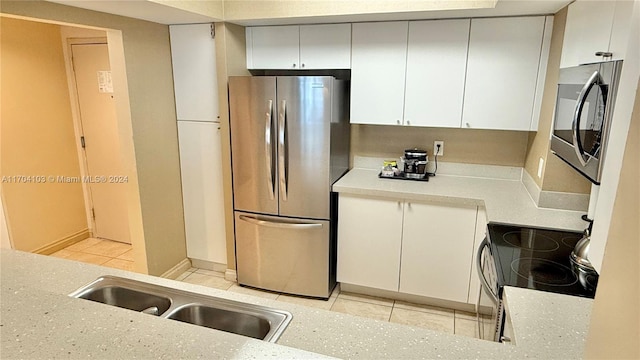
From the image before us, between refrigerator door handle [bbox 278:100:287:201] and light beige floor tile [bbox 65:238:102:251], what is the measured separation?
246 cm

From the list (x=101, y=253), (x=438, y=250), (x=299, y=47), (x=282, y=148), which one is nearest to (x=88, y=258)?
(x=101, y=253)

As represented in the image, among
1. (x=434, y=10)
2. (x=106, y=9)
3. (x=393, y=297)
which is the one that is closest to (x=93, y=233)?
(x=106, y=9)

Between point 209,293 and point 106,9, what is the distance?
2024 mm

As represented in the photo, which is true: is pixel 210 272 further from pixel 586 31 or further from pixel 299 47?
pixel 586 31

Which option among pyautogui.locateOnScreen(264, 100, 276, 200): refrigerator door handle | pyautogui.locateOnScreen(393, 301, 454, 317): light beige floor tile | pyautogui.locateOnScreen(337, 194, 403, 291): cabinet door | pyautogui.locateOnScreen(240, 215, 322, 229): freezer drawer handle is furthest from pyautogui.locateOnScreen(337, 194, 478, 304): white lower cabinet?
pyautogui.locateOnScreen(264, 100, 276, 200): refrigerator door handle

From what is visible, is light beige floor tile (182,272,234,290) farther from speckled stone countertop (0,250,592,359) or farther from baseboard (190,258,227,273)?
speckled stone countertop (0,250,592,359)

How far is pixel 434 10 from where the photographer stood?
7.93 feet

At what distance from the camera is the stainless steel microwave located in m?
1.25

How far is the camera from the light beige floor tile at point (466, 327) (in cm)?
267

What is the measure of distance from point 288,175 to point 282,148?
0.68 feet

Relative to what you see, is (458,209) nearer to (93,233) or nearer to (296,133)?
(296,133)

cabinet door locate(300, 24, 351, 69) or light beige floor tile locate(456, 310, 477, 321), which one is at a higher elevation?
cabinet door locate(300, 24, 351, 69)

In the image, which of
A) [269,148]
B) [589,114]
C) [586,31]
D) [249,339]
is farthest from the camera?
[269,148]

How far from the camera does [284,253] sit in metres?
3.08
